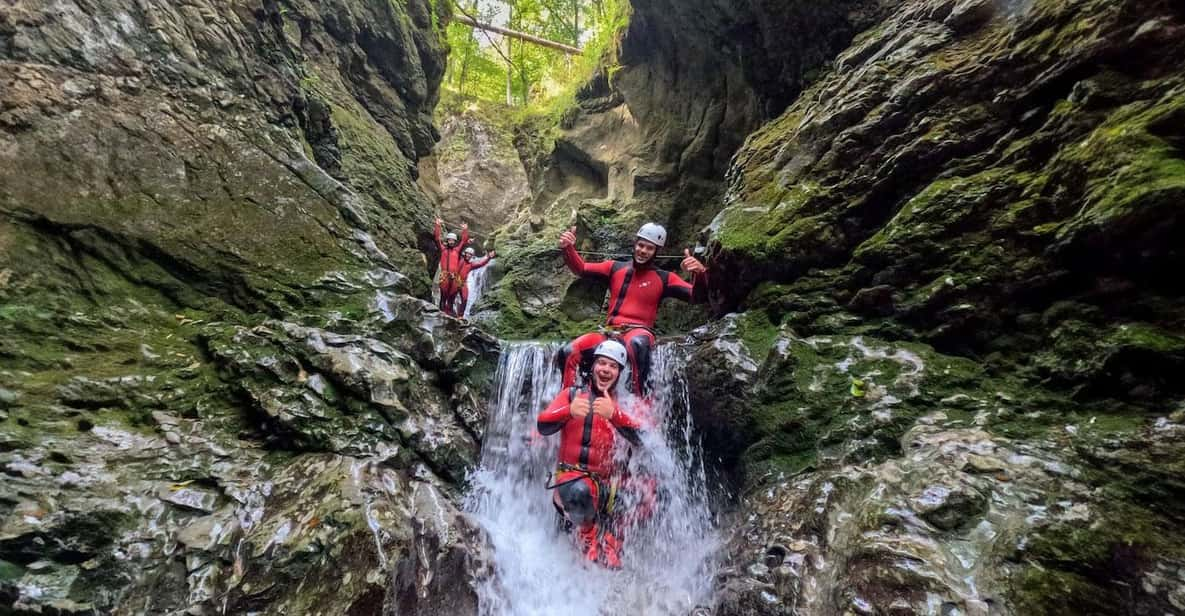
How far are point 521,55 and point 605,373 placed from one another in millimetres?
20678

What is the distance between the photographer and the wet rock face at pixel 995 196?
3.19 metres

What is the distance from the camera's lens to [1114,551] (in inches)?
98.6

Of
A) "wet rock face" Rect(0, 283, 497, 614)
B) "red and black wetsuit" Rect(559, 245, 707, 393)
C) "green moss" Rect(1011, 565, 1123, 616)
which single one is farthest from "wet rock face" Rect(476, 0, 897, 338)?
"green moss" Rect(1011, 565, 1123, 616)

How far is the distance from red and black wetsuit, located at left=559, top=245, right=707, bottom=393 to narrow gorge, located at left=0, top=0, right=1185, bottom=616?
0.39 m

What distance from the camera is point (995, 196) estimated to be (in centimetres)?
413

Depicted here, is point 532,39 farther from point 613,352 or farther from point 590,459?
point 590,459

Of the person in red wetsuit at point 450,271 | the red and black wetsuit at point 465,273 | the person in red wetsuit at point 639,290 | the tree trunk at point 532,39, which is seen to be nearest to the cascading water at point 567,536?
the person in red wetsuit at point 639,290

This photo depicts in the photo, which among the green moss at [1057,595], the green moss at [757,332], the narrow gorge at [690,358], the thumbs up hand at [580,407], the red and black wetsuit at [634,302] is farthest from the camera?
the red and black wetsuit at [634,302]

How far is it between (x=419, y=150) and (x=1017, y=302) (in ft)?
44.4

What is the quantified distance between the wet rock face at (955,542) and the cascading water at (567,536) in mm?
980

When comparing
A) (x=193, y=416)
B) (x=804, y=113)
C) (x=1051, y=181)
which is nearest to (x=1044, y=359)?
(x=1051, y=181)

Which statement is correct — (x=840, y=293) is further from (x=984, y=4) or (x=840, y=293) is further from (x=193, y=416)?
(x=193, y=416)

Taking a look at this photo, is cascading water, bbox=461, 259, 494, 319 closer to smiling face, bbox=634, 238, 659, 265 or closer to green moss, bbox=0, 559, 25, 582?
smiling face, bbox=634, 238, 659, 265

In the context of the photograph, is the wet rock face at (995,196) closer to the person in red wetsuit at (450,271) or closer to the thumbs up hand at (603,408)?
the thumbs up hand at (603,408)
